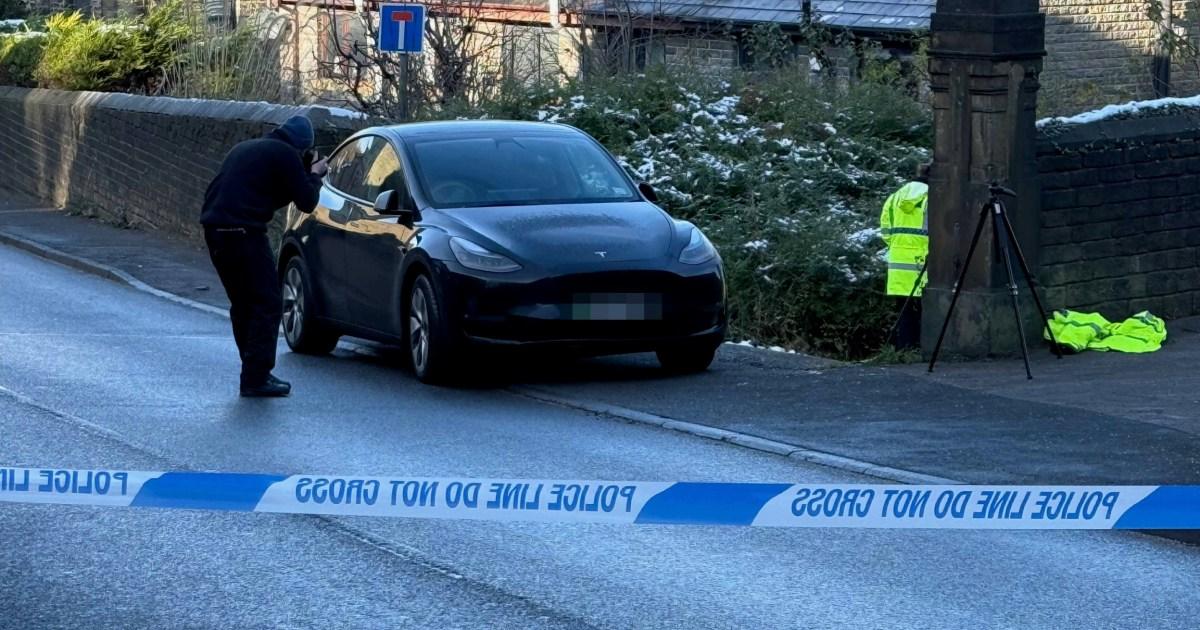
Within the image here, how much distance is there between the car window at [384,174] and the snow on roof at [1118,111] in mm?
4346

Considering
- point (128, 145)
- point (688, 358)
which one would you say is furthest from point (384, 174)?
point (128, 145)

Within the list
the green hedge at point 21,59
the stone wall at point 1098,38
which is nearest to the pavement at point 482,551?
the stone wall at point 1098,38

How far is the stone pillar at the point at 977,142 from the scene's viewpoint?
12.3 m

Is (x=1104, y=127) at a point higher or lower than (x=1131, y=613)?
higher

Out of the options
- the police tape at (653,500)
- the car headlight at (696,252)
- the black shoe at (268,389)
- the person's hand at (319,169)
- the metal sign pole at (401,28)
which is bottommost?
the black shoe at (268,389)

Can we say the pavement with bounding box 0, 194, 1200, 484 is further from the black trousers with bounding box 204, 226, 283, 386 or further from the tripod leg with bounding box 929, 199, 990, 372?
the black trousers with bounding box 204, 226, 283, 386

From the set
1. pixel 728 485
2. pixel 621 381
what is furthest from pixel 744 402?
pixel 728 485

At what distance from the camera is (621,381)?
1196 cm

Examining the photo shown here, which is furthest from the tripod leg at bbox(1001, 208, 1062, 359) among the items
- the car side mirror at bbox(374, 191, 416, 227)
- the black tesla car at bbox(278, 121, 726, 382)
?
the car side mirror at bbox(374, 191, 416, 227)

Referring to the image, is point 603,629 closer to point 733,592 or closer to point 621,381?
point 733,592

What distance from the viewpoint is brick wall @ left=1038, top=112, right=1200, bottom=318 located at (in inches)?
523

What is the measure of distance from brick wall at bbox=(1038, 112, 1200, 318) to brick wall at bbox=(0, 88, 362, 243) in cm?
785

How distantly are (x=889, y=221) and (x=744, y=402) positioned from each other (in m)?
2.61

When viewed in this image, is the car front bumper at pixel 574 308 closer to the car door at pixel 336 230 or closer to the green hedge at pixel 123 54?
the car door at pixel 336 230
